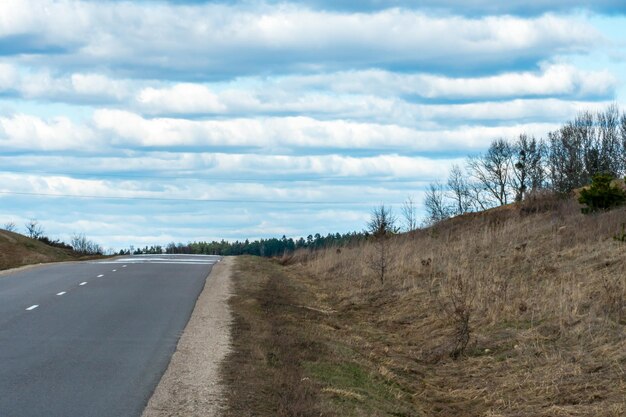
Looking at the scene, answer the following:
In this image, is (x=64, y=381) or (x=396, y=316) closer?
(x=64, y=381)

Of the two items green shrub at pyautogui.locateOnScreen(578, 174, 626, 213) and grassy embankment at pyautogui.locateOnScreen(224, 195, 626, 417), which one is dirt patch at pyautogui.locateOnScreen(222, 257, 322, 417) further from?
green shrub at pyautogui.locateOnScreen(578, 174, 626, 213)

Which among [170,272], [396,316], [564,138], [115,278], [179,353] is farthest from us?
[564,138]

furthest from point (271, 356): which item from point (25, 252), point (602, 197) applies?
point (25, 252)

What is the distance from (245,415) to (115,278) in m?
21.8

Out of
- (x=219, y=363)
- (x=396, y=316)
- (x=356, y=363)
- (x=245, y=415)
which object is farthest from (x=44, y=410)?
(x=396, y=316)

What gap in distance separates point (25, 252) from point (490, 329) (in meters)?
44.2

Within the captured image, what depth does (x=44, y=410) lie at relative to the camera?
10336 millimetres

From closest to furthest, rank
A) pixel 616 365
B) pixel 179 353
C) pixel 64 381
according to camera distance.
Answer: pixel 64 381, pixel 616 365, pixel 179 353

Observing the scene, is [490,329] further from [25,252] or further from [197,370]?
[25,252]

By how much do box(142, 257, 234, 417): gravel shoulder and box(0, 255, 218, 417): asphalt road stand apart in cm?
18

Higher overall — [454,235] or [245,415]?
[454,235]

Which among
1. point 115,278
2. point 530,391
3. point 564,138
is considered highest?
point 564,138

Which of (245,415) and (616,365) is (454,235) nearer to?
(616,365)

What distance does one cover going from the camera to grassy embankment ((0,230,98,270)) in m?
53.3
